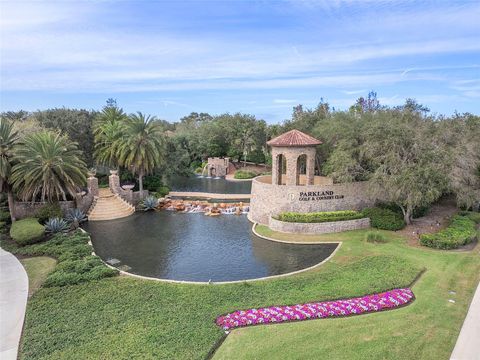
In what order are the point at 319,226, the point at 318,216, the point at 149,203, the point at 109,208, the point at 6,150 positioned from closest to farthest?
the point at 6,150 < the point at 319,226 < the point at 318,216 < the point at 109,208 < the point at 149,203

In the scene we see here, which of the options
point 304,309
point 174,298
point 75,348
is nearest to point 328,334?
point 304,309

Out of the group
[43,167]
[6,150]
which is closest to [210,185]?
[43,167]

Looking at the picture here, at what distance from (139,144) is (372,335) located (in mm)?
30137

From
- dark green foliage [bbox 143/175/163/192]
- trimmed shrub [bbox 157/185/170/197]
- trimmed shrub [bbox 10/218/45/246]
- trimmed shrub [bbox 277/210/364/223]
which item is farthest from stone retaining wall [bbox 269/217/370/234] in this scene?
dark green foliage [bbox 143/175/163/192]

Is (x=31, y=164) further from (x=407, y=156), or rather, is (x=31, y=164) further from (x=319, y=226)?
(x=407, y=156)

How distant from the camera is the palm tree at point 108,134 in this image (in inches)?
1549

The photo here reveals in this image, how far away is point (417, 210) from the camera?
3095cm

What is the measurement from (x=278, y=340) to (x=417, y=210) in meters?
23.0

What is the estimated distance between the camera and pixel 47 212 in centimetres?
2855

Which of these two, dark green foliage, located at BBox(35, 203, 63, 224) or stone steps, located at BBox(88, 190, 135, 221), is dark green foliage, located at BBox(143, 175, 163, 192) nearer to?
stone steps, located at BBox(88, 190, 135, 221)

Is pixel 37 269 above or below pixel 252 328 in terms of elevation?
above

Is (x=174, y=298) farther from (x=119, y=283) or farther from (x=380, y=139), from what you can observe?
(x=380, y=139)

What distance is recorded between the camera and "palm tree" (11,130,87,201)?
26.8 m

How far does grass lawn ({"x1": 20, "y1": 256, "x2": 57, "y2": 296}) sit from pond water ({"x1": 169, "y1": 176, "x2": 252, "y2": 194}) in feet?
92.4
